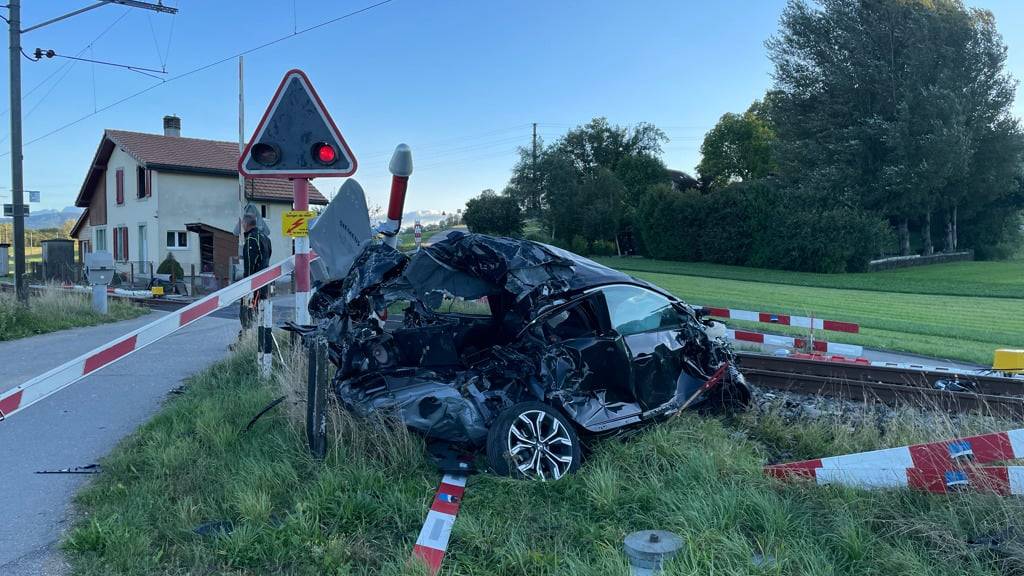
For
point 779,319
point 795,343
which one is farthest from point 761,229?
point 779,319

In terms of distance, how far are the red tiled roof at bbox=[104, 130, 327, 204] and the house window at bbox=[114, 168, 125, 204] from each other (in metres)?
1.75

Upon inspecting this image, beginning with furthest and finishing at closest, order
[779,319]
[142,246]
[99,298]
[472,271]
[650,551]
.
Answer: [142,246] → [99,298] → [779,319] → [472,271] → [650,551]

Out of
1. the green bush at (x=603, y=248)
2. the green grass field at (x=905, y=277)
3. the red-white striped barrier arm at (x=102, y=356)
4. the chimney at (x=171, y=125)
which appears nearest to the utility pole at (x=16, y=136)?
the red-white striped barrier arm at (x=102, y=356)

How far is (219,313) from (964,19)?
3881 centimetres

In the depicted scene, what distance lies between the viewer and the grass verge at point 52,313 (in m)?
12.6

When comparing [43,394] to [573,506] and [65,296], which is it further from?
[65,296]

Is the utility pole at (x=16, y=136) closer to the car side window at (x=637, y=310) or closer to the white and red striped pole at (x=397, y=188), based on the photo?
the white and red striped pole at (x=397, y=188)

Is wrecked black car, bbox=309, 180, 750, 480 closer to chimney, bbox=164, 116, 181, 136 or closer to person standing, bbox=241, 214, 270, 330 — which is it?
person standing, bbox=241, 214, 270, 330

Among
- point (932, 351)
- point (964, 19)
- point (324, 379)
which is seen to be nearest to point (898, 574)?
point (324, 379)

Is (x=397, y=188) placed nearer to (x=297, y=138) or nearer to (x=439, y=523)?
(x=297, y=138)

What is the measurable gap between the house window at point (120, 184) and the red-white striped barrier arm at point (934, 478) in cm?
3562

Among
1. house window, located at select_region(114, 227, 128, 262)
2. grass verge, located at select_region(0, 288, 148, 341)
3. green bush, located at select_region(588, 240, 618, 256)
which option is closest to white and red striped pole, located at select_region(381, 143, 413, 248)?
grass verge, located at select_region(0, 288, 148, 341)

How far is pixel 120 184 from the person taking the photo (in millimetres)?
33906

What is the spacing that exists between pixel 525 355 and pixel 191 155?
3142 centimetres
